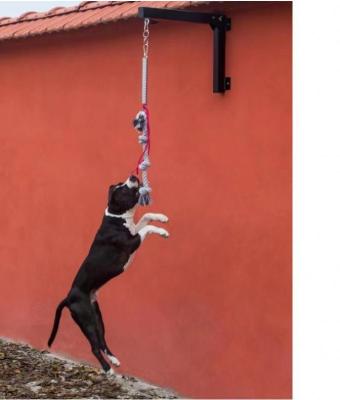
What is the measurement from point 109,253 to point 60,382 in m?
2.14


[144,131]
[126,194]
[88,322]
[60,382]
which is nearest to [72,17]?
[144,131]

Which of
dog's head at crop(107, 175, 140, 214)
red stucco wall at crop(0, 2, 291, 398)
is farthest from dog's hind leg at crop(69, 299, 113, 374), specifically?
red stucco wall at crop(0, 2, 291, 398)

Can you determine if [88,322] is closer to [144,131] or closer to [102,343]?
[102,343]

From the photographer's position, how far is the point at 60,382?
23.3ft

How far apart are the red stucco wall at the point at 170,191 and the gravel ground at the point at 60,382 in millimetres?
121

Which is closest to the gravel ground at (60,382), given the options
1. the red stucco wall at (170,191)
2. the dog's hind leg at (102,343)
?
the red stucco wall at (170,191)

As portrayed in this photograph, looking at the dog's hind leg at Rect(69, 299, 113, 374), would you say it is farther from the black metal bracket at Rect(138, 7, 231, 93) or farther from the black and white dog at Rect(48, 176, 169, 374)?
the black metal bracket at Rect(138, 7, 231, 93)

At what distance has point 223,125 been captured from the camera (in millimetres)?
6180

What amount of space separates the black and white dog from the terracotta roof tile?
1.50m

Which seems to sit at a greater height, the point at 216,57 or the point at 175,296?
the point at 216,57

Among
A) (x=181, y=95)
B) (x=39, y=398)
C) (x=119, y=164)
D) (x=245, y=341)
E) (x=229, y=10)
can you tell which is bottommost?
(x=39, y=398)

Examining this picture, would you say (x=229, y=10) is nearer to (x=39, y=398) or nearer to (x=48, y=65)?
(x=48, y=65)

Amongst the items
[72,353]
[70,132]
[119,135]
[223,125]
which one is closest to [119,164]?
[119,135]

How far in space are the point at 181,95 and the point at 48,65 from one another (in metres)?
1.76
